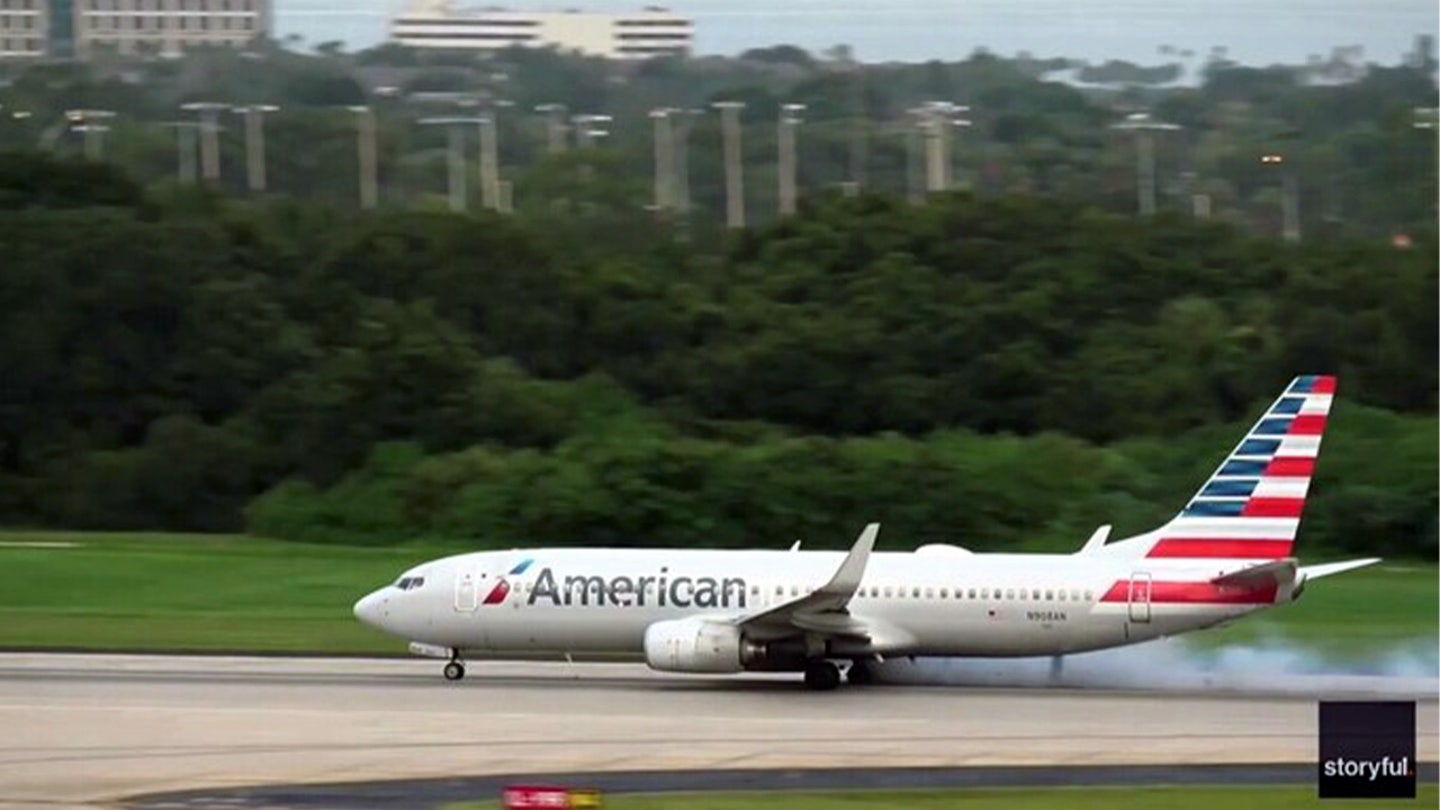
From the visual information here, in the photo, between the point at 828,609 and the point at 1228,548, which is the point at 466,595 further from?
Answer: the point at 1228,548

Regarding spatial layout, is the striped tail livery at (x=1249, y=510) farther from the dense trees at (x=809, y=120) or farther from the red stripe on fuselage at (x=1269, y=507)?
the dense trees at (x=809, y=120)

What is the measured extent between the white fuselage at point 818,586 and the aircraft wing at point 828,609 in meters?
0.37

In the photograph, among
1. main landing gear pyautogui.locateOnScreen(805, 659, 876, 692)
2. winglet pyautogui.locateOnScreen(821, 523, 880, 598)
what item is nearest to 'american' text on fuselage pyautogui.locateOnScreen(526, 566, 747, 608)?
main landing gear pyautogui.locateOnScreen(805, 659, 876, 692)

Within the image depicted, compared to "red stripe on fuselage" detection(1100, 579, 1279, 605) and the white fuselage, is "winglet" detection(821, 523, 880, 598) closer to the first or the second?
the white fuselage

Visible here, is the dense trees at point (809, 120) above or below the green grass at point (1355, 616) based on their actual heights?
above

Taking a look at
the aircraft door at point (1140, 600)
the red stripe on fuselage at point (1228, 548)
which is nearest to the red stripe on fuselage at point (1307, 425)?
the red stripe on fuselage at point (1228, 548)

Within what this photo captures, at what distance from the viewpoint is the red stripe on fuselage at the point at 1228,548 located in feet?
134

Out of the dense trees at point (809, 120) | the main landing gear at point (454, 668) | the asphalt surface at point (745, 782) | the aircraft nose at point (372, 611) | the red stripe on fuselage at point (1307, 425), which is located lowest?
the main landing gear at point (454, 668)

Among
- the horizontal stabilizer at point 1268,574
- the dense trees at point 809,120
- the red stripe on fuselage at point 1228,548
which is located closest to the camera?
the horizontal stabilizer at point 1268,574

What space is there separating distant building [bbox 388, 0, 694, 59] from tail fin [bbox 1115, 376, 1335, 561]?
5359 cm

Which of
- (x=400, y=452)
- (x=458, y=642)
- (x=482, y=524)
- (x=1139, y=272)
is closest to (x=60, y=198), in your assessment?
(x=400, y=452)

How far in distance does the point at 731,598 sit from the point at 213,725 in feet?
30.2

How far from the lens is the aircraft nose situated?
4344 cm

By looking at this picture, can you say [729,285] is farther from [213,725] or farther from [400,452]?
[213,725]
